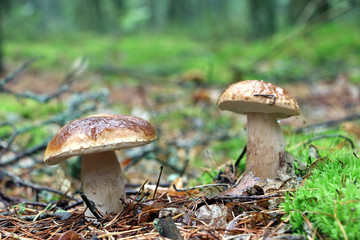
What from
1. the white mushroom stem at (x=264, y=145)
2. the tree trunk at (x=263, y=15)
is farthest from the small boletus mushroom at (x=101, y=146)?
the tree trunk at (x=263, y=15)

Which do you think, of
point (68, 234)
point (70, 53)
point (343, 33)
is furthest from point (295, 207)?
point (70, 53)

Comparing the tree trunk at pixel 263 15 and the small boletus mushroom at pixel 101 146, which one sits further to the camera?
the tree trunk at pixel 263 15

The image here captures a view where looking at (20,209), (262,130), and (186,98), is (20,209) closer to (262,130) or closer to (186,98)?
(262,130)

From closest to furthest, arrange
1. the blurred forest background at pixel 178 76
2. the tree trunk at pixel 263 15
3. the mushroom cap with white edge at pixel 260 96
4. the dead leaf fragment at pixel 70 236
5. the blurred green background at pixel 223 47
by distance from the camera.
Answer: the dead leaf fragment at pixel 70 236, the mushroom cap with white edge at pixel 260 96, the blurred forest background at pixel 178 76, the blurred green background at pixel 223 47, the tree trunk at pixel 263 15

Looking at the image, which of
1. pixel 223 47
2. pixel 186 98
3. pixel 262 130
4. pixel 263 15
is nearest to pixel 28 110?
pixel 186 98

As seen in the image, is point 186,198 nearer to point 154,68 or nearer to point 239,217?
point 239,217

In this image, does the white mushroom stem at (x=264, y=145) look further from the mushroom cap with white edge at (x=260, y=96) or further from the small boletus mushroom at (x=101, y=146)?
the small boletus mushroom at (x=101, y=146)

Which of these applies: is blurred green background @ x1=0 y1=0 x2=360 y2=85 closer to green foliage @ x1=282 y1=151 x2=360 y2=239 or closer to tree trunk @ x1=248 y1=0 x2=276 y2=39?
tree trunk @ x1=248 y1=0 x2=276 y2=39
